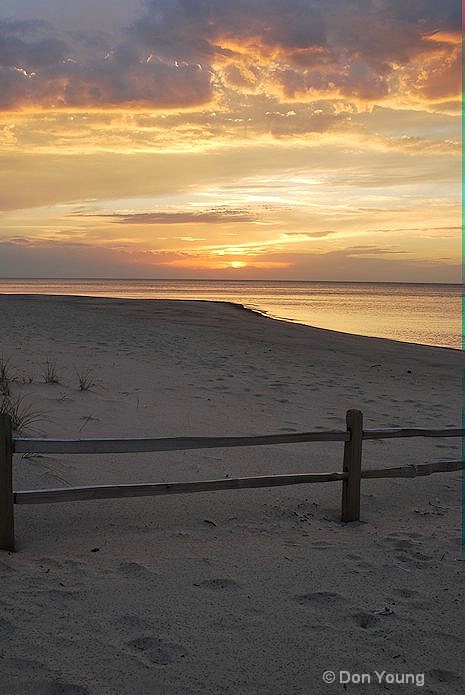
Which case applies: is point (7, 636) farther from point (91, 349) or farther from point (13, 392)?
point (91, 349)

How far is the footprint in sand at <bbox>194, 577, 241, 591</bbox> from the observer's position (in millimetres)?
4297

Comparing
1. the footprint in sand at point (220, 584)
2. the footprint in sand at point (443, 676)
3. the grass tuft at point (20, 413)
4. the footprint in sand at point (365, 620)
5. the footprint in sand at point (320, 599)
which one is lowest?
the footprint in sand at point (443, 676)

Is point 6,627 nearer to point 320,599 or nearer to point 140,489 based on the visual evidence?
point 140,489

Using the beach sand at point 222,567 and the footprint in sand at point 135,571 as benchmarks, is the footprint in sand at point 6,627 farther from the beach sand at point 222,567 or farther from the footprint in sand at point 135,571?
the footprint in sand at point 135,571

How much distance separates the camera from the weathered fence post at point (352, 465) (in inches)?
220

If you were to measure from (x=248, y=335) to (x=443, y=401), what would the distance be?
10506 millimetres

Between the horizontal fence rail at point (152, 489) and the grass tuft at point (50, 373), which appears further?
the grass tuft at point (50, 373)

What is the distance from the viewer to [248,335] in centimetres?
2172

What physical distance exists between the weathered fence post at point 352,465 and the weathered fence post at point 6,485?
290 centimetres

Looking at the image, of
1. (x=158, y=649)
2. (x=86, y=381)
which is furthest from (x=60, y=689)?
(x=86, y=381)

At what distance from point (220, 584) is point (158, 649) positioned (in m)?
0.87

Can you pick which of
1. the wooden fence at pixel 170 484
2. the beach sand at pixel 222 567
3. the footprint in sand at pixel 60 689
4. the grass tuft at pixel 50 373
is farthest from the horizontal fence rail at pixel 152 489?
the grass tuft at pixel 50 373

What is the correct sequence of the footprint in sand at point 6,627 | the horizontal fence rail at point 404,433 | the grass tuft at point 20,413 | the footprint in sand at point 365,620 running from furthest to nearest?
the grass tuft at point 20,413 → the horizontal fence rail at point 404,433 → the footprint in sand at point 365,620 → the footprint in sand at point 6,627

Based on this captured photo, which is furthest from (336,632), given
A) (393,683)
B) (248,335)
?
(248,335)
